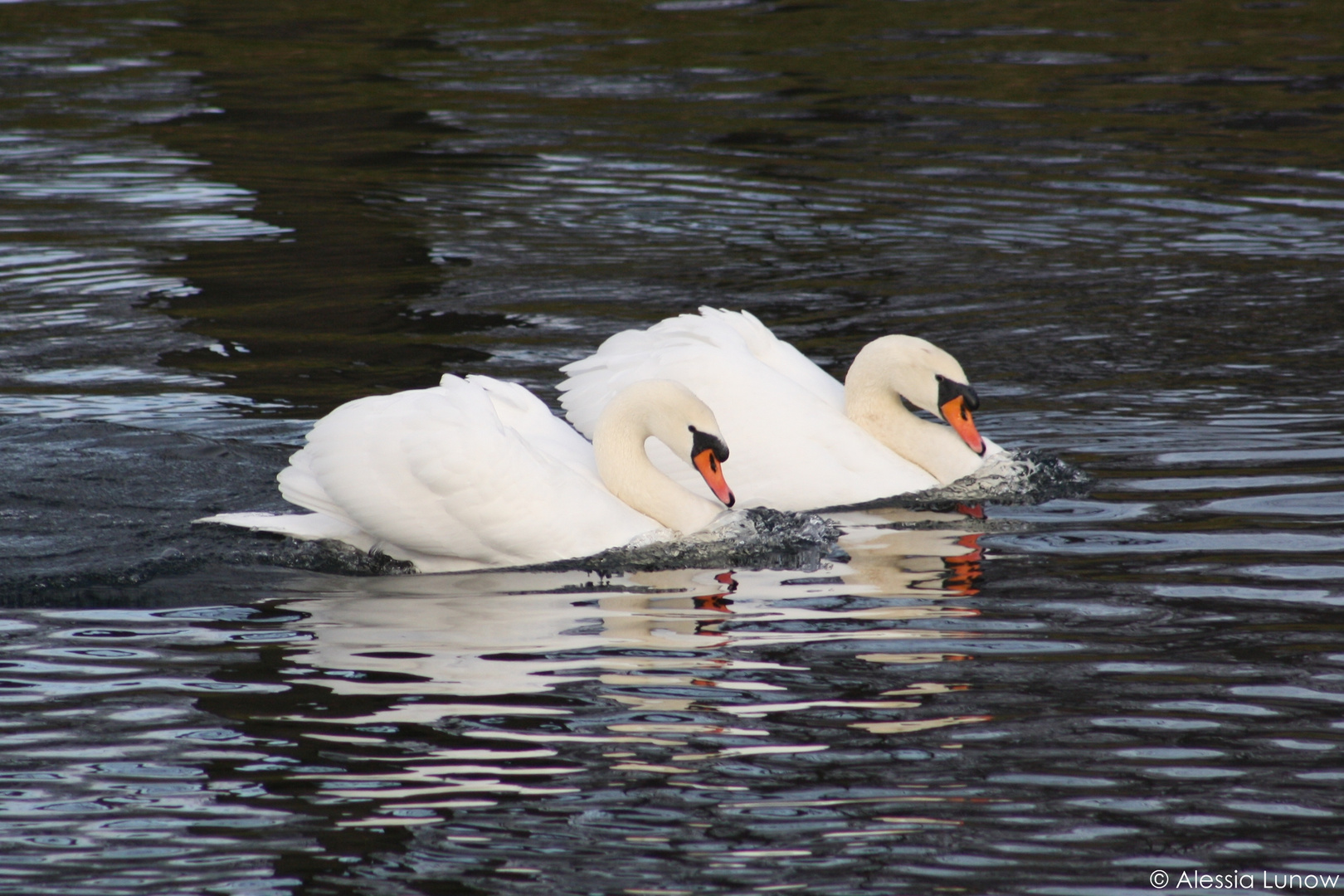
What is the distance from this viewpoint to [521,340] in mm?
11578

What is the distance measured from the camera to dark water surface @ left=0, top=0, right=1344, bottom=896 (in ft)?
16.4

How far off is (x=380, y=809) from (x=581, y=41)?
18.8 metres

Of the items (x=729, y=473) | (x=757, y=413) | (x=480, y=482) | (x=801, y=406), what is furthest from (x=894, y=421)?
(x=480, y=482)

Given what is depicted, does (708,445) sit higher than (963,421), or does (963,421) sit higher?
(708,445)

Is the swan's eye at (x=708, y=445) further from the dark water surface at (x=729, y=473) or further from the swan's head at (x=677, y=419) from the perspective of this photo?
the dark water surface at (x=729, y=473)

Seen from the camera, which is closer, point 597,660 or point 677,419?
point 597,660

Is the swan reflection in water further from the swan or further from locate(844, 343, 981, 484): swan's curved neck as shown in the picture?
A: locate(844, 343, 981, 484): swan's curved neck

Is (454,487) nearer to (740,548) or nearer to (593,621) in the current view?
(593,621)

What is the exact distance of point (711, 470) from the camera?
25.7ft

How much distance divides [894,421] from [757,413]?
0.87m

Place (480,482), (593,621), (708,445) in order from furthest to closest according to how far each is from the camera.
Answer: (708,445)
(480,482)
(593,621)

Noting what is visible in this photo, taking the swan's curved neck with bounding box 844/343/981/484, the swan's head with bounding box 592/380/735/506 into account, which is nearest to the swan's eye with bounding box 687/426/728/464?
the swan's head with bounding box 592/380/735/506

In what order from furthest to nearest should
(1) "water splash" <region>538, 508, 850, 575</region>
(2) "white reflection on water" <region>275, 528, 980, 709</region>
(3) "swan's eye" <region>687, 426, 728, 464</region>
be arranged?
(3) "swan's eye" <region>687, 426, 728, 464</region> < (1) "water splash" <region>538, 508, 850, 575</region> < (2) "white reflection on water" <region>275, 528, 980, 709</region>

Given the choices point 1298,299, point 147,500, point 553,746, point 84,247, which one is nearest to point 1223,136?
point 1298,299
